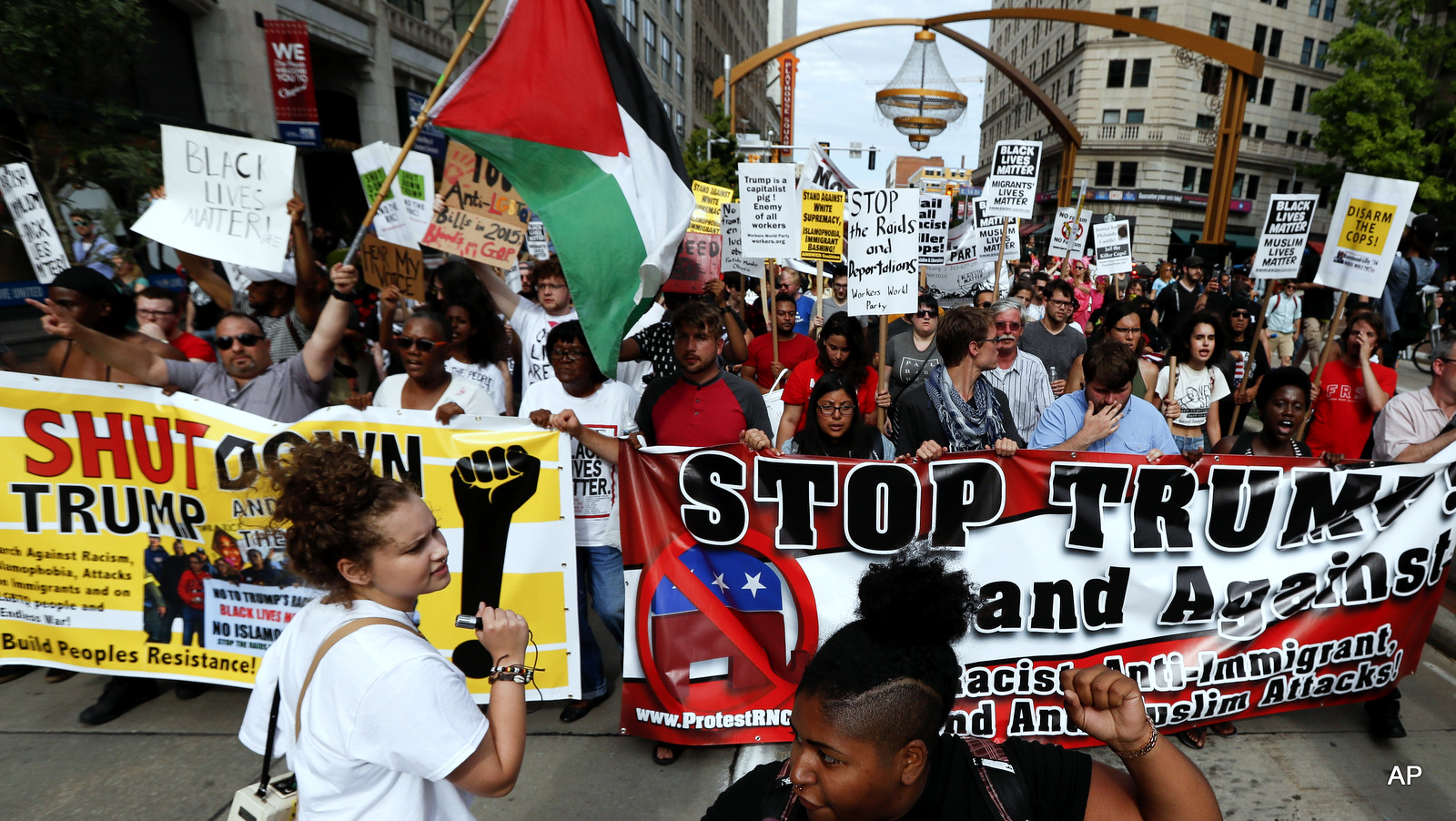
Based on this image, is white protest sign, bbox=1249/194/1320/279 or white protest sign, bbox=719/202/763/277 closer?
white protest sign, bbox=1249/194/1320/279

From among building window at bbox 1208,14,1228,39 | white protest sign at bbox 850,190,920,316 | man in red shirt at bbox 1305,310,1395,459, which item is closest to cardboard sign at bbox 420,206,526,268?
white protest sign at bbox 850,190,920,316

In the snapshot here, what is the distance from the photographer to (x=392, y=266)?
5492 mm

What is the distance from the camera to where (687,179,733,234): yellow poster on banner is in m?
8.41

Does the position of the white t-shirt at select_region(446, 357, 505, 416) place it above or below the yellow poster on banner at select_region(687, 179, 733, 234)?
below

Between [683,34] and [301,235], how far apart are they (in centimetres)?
4673

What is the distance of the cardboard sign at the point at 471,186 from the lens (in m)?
5.29

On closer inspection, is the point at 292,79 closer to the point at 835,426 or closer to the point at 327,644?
the point at 835,426

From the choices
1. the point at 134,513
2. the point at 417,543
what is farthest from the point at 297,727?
the point at 134,513

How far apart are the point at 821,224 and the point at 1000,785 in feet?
20.4

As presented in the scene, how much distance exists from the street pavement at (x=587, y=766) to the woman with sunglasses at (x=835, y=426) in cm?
142

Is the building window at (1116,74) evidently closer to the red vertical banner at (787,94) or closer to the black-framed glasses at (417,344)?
the red vertical banner at (787,94)

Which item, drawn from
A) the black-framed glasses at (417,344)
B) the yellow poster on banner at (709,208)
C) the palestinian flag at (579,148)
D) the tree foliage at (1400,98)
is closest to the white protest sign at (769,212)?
the yellow poster on banner at (709,208)

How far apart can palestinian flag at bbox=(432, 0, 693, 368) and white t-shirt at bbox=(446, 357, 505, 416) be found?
1.35 metres

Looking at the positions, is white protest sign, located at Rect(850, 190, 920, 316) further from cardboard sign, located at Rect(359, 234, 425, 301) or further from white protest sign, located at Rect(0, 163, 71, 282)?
white protest sign, located at Rect(0, 163, 71, 282)
